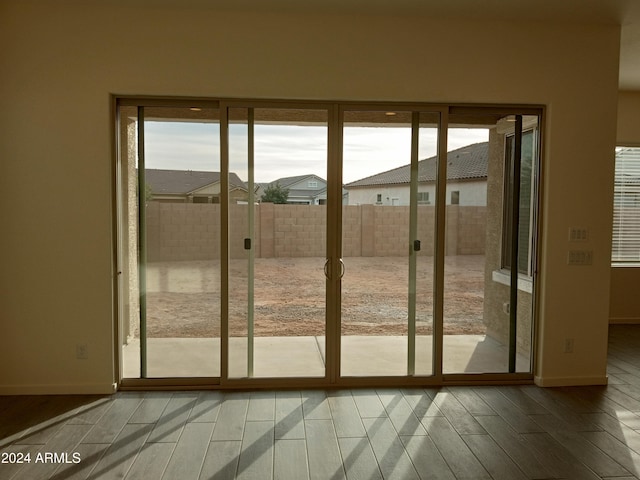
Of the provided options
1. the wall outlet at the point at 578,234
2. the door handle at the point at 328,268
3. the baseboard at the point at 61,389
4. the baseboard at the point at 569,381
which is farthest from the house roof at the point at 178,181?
the baseboard at the point at 569,381

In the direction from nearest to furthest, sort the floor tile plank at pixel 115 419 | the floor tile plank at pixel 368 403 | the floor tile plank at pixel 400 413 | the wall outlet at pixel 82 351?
the floor tile plank at pixel 115 419 → the floor tile plank at pixel 400 413 → the floor tile plank at pixel 368 403 → the wall outlet at pixel 82 351

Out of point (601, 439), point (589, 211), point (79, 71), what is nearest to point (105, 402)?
point (79, 71)

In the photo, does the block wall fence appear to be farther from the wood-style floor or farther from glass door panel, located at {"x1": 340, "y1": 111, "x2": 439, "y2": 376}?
the wood-style floor

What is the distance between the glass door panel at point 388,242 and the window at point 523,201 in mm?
649

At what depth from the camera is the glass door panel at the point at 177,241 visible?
4.06 metres

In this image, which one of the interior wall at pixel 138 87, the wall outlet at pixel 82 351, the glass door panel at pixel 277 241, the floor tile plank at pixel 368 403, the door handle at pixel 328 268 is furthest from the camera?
the door handle at pixel 328 268

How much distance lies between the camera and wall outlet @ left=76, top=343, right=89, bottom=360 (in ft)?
13.0

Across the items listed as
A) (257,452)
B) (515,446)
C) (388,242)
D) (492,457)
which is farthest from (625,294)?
(257,452)

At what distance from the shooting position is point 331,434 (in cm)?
331

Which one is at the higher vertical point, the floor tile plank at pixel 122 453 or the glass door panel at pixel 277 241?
the glass door panel at pixel 277 241

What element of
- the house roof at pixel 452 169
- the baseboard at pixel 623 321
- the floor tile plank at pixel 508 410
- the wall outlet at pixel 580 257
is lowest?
the floor tile plank at pixel 508 410

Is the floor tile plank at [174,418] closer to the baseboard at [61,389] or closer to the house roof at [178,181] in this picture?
the baseboard at [61,389]

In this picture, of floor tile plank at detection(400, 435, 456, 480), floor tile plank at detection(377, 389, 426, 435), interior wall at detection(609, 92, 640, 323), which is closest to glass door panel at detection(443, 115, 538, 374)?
floor tile plank at detection(377, 389, 426, 435)

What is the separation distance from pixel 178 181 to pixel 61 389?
5.91 ft
